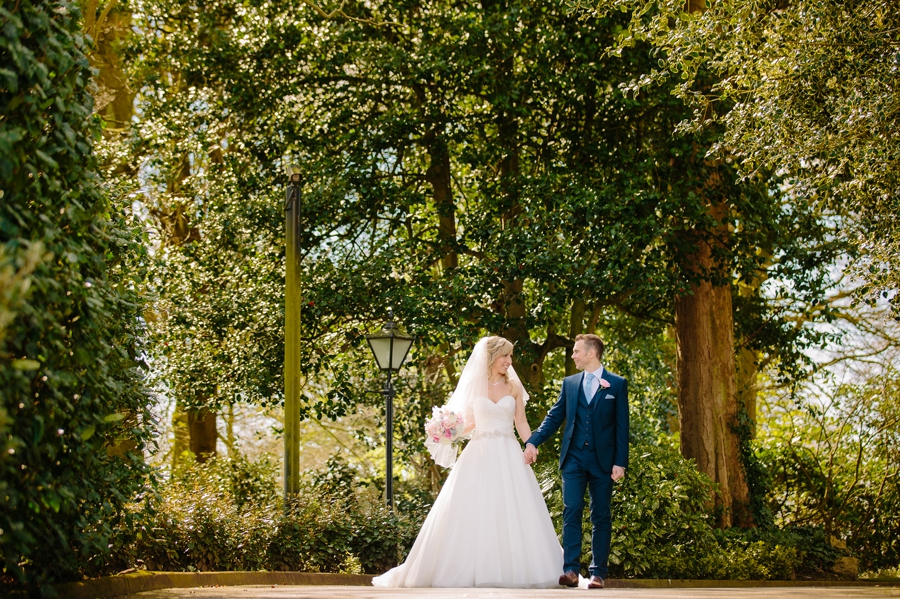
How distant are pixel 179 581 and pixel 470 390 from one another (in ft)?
11.2

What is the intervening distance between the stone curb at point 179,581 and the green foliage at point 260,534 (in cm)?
34

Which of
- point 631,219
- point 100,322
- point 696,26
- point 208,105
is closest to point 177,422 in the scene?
point 208,105

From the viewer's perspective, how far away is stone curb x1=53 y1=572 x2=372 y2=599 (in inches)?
212

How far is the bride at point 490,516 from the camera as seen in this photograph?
27.3 ft

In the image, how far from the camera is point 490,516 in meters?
8.47

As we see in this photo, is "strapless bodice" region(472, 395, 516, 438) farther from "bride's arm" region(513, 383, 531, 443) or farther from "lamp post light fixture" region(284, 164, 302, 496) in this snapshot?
"lamp post light fixture" region(284, 164, 302, 496)

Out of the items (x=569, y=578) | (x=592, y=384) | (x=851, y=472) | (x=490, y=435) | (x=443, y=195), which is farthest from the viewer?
(x=851, y=472)

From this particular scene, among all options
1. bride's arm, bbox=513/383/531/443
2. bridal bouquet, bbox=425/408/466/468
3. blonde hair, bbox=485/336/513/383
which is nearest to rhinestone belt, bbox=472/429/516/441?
bride's arm, bbox=513/383/531/443

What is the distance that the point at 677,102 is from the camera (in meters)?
14.0

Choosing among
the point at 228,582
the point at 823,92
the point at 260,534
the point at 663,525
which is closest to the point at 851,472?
the point at 663,525

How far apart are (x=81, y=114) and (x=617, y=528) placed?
896 cm

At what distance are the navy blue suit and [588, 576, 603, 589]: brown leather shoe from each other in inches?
2.6

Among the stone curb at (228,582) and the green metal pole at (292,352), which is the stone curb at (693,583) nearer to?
the stone curb at (228,582)

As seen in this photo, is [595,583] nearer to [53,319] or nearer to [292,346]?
[292,346]
